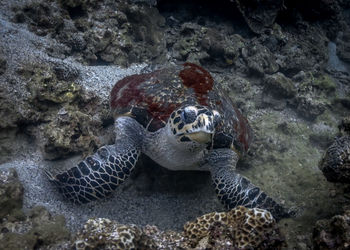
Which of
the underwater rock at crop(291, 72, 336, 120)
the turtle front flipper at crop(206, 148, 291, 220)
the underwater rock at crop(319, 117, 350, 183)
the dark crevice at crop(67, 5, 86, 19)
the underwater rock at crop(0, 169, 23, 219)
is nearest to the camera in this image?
the underwater rock at crop(0, 169, 23, 219)

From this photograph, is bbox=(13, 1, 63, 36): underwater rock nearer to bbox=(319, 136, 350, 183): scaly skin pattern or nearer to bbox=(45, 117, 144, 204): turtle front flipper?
bbox=(45, 117, 144, 204): turtle front flipper

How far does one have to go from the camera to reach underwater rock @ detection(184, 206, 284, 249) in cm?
212

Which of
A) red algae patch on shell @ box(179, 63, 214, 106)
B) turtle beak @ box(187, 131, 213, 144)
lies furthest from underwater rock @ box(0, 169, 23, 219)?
red algae patch on shell @ box(179, 63, 214, 106)

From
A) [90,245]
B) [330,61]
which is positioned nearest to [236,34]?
[330,61]

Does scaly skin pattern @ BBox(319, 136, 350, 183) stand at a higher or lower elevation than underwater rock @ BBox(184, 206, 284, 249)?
higher

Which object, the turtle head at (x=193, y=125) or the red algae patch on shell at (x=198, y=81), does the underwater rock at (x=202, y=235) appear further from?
the red algae patch on shell at (x=198, y=81)

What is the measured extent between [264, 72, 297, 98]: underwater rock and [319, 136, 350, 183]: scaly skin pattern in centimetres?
284

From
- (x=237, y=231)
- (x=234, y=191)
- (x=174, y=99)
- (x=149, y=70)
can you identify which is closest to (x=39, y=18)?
(x=149, y=70)

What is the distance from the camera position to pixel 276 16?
6.69 metres

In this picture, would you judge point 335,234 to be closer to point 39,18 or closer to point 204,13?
point 39,18

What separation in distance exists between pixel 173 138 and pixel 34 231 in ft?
5.26

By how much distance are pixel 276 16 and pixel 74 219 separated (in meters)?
6.33

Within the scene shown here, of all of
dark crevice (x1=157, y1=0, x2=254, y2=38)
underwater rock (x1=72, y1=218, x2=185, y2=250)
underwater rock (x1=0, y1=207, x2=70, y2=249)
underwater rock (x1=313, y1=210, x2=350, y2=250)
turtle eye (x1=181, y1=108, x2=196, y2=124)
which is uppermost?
dark crevice (x1=157, y1=0, x2=254, y2=38)

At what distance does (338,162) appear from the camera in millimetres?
2758
